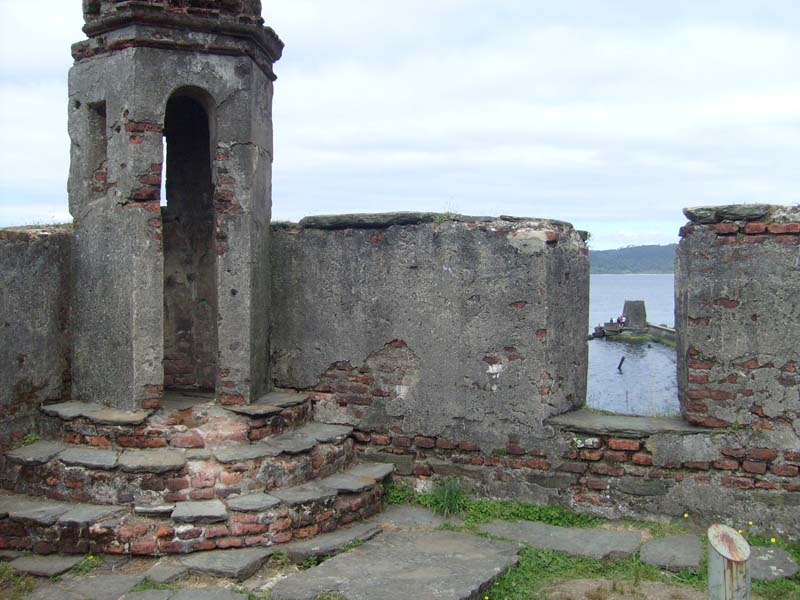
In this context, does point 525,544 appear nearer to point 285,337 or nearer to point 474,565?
point 474,565

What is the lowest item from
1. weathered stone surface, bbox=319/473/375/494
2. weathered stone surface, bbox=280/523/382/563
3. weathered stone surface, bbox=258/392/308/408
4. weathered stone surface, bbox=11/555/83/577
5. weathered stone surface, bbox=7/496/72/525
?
weathered stone surface, bbox=11/555/83/577

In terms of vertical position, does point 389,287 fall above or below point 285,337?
above

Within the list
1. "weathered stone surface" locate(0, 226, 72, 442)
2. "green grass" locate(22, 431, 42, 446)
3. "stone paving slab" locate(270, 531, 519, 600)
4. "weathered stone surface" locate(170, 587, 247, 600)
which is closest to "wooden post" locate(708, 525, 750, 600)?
"stone paving slab" locate(270, 531, 519, 600)

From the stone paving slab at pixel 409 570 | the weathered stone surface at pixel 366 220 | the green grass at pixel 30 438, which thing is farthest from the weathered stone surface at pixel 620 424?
the green grass at pixel 30 438

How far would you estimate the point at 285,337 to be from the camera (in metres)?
6.71

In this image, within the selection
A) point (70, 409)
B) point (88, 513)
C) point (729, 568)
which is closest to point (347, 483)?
point (88, 513)

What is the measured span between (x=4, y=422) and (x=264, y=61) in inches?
139

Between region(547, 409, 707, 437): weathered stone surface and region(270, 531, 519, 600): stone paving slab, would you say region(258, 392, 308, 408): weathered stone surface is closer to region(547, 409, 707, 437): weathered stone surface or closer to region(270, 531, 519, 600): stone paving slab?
region(270, 531, 519, 600): stone paving slab

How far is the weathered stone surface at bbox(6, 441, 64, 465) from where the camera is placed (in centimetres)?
548

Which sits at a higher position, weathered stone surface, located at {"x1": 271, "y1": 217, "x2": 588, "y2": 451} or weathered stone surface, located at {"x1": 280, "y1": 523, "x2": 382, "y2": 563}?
weathered stone surface, located at {"x1": 271, "y1": 217, "x2": 588, "y2": 451}

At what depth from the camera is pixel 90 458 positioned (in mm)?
5414

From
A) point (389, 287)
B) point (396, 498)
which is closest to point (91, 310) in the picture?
point (389, 287)

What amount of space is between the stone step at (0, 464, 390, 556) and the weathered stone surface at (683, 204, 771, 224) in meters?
3.32

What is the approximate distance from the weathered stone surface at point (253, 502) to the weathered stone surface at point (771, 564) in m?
3.05
